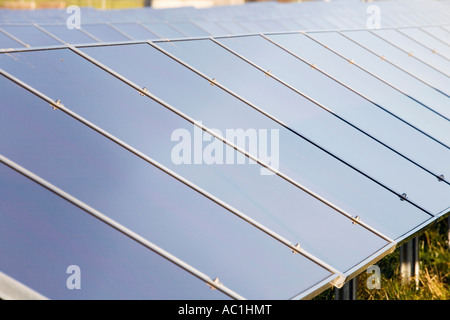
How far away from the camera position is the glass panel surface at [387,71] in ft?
37.8

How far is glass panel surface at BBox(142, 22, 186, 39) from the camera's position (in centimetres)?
1864

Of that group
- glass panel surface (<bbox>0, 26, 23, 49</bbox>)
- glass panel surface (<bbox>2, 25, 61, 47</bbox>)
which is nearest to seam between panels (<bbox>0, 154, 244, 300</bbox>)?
glass panel surface (<bbox>0, 26, 23, 49</bbox>)

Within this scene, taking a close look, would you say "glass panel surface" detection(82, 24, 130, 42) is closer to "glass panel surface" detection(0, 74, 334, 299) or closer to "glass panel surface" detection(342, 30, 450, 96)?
"glass panel surface" detection(342, 30, 450, 96)

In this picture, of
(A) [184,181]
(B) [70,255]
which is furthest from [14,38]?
(B) [70,255]

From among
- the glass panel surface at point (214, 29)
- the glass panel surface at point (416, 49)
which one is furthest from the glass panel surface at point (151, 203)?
the glass panel surface at point (214, 29)

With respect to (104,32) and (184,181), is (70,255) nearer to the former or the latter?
(184,181)

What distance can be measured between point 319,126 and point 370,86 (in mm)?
2758

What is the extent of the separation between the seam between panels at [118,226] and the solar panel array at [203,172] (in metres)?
0.01

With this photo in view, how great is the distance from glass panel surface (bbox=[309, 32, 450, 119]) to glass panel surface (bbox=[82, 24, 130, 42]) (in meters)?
6.00

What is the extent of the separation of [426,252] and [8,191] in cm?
1029

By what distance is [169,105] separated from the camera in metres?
7.50

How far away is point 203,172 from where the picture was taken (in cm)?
654

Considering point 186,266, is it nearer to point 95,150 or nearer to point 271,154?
point 95,150
